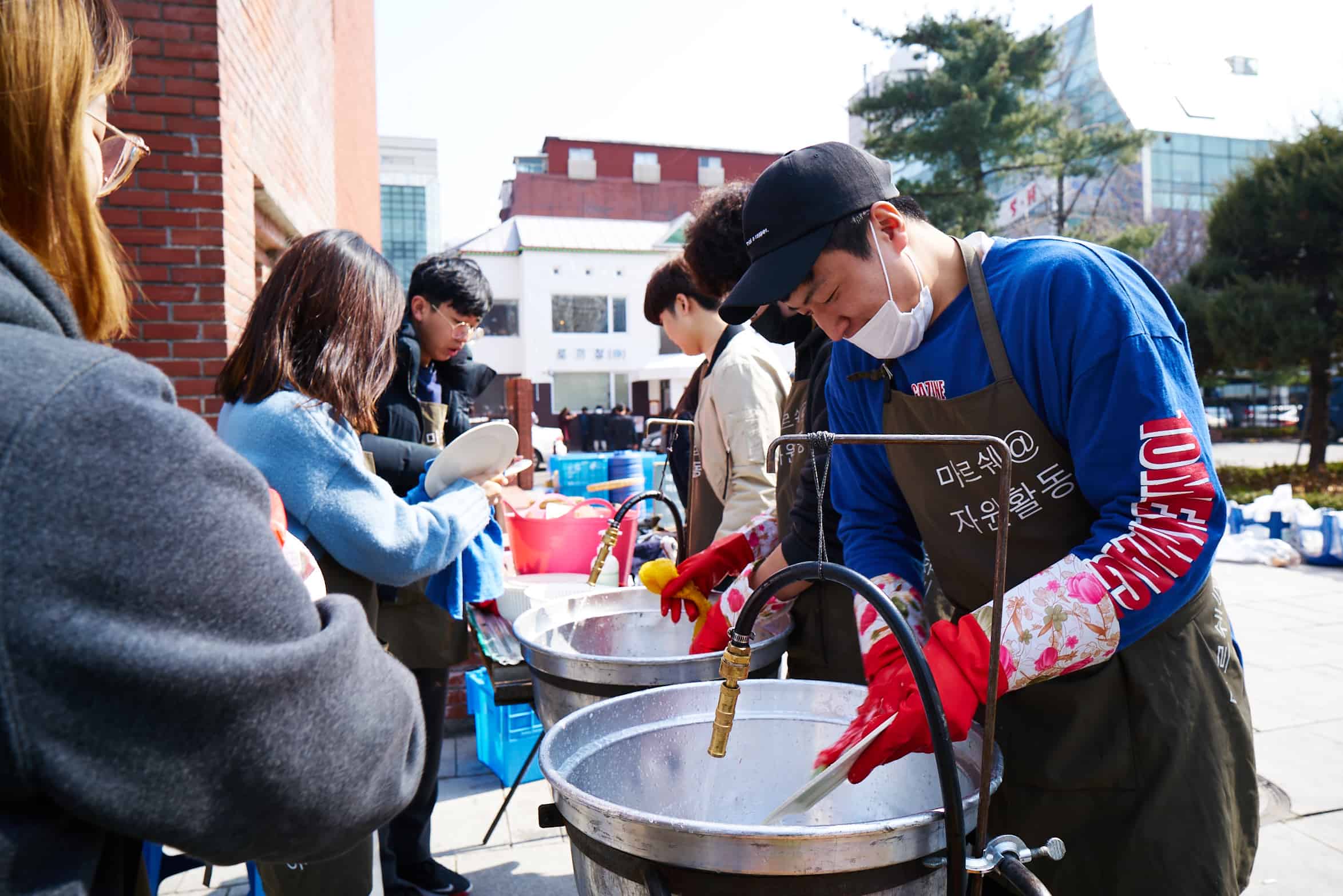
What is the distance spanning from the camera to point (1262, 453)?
17.5 metres

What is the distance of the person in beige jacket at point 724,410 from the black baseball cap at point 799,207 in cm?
90

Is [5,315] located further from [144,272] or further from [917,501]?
[144,272]

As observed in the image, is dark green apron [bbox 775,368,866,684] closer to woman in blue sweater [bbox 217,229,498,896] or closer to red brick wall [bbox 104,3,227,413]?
woman in blue sweater [bbox 217,229,498,896]

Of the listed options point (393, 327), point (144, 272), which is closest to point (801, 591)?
point (393, 327)

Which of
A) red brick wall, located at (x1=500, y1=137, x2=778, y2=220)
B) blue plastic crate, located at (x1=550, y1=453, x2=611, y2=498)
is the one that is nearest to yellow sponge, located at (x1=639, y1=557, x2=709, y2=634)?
blue plastic crate, located at (x1=550, y1=453, x2=611, y2=498)

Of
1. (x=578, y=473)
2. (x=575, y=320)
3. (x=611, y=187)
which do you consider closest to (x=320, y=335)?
(x=578, y=473)

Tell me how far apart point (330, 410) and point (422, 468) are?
2.77 ft

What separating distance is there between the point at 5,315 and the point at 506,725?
3.07 m

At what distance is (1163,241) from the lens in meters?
25.5

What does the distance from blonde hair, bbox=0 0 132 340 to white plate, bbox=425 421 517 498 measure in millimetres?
1397

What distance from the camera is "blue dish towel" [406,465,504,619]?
245cm

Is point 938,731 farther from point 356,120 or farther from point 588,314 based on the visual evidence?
point 588,314

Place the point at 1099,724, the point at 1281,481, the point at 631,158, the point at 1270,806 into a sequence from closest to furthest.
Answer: the point at 1099,724
the point at 1270,806
the point at 1281,481
the point at 631,158

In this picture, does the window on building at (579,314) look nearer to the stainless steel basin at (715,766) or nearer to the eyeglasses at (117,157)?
the stainless steel basin at (715,766)
